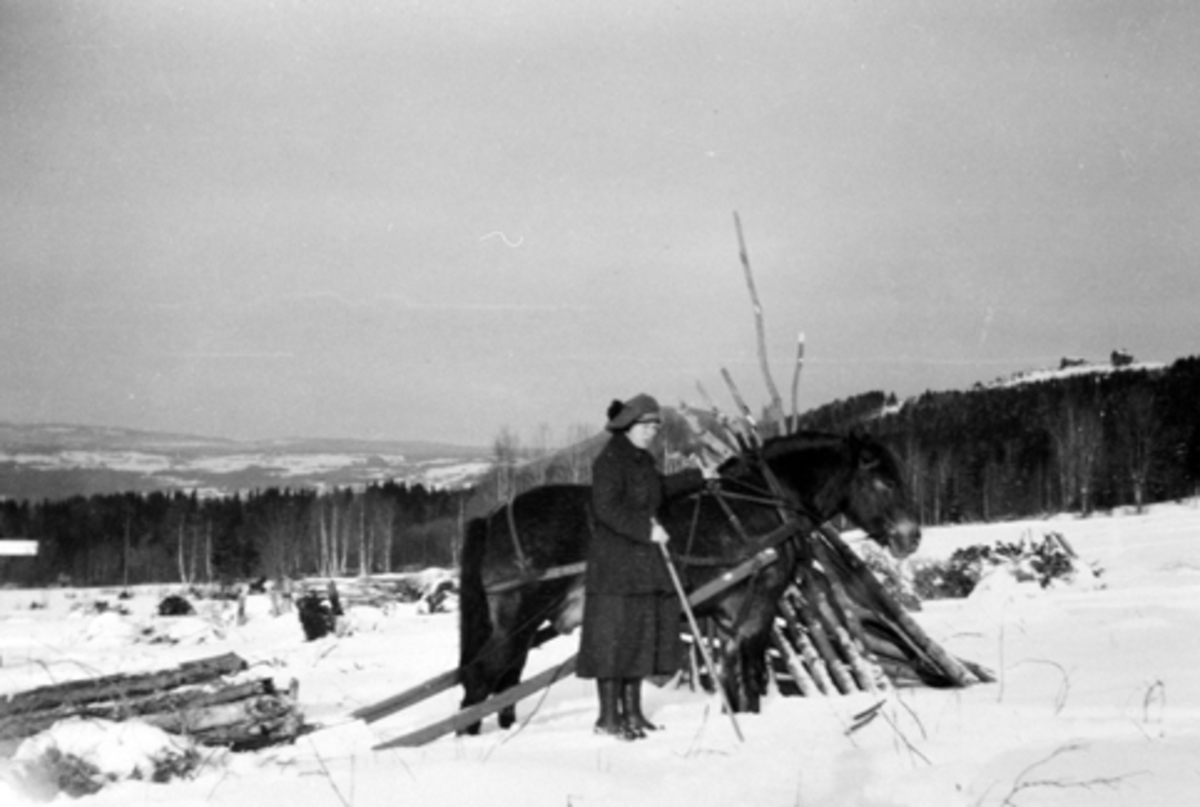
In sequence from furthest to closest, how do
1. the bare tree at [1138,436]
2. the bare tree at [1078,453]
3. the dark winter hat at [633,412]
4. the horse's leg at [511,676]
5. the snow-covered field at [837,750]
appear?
the bare tree at [1078,453] < the bare tree at [1138,436] < the horse's leg at [511,676] < the dark winter hat at [633,412] < the snow-covered field at [837,750]

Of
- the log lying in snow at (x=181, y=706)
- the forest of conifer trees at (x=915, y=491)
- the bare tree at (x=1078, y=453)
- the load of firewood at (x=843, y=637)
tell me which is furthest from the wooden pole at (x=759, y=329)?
the bare tree at (x=1078, y=453)

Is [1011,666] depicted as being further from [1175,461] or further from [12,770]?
[1175,461]

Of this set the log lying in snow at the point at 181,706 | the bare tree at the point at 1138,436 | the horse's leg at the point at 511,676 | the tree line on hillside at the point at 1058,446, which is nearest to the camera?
the log lying in snow at the point at 181,706

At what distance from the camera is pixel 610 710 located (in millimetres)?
5488

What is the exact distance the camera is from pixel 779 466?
292 inches

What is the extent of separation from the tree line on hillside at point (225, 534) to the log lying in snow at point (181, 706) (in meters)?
59.7

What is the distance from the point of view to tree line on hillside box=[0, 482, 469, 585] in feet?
225

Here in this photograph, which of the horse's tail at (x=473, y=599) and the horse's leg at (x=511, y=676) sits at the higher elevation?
the horse's tail at (x=473, y=599)

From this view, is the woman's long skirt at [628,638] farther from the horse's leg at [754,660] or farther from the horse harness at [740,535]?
the horse's leg at [754,660]

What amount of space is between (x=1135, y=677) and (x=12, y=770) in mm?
6099

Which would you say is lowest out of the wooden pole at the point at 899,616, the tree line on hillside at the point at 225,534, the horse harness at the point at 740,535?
the tree line on hillside at the point at 225,534

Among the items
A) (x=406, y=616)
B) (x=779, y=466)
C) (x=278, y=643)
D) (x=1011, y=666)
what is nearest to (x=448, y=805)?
(x=779, y=466)

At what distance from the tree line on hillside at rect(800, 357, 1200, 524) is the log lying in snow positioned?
49476 millimetres

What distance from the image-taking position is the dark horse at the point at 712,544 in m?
6.82
